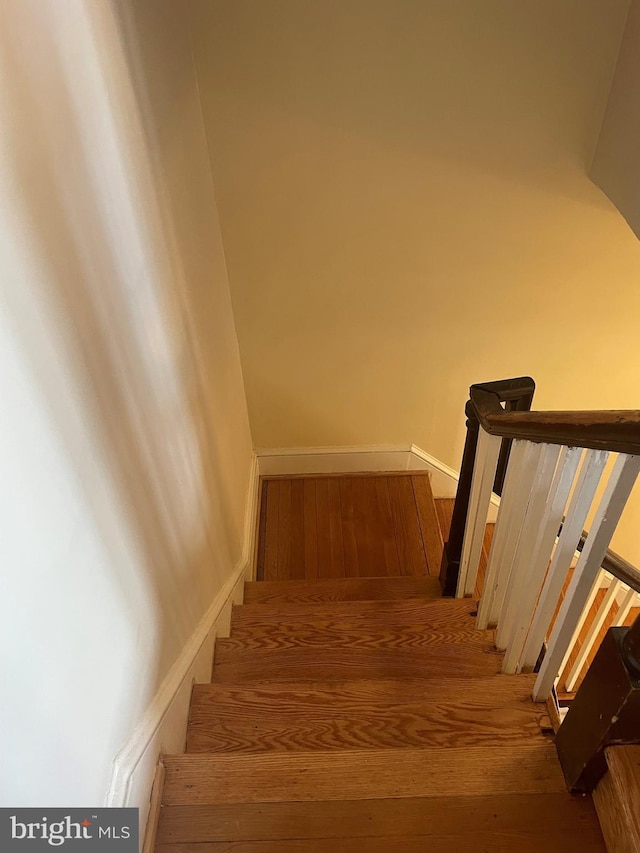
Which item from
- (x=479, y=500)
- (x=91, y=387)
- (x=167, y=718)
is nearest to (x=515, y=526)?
(x=479, y=500)

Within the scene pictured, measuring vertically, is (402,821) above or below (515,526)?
below

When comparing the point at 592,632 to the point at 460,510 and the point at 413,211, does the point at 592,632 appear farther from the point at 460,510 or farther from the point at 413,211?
the point at 413,211

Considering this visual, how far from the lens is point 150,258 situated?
1.26 meters

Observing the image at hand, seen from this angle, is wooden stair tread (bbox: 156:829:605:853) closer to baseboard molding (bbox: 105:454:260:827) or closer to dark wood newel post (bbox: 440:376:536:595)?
baseboard molding (bbox: 105:454:260:827)

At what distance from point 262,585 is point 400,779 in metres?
1.30

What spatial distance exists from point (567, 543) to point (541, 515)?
0.12 m

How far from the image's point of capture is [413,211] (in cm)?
212

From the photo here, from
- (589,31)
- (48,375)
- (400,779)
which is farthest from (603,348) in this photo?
(48,375)

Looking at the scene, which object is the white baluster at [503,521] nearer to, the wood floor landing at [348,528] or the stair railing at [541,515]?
the stair railing at [541,515]

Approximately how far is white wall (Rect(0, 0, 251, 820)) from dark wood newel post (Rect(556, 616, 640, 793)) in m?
0.84

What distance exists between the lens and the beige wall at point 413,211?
1704mm

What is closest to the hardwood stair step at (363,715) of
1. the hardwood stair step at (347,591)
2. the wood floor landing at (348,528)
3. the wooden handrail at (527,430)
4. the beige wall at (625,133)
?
the wooden handrail at (527,430)

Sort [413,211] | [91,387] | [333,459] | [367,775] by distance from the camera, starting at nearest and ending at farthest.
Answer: [91,387] → [367,775] → [413,211] → [333,459]

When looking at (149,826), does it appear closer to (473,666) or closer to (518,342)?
(473,666)
